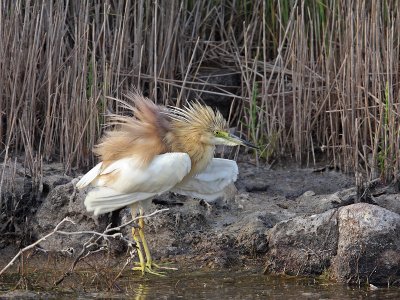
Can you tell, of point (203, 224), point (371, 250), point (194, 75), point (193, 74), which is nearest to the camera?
point (371, 250)

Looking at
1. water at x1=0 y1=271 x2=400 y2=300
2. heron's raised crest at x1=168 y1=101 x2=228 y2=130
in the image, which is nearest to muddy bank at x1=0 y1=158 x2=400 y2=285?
water at x1=0 y1=271 x2=400 y2=300

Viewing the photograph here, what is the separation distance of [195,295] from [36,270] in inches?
51.2

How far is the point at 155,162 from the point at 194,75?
2.41 meters

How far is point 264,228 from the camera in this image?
580cm

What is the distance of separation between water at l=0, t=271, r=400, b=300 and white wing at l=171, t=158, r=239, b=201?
678 mm

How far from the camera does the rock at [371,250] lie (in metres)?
5.09

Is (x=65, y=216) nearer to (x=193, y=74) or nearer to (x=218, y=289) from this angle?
(x=218, y=289)

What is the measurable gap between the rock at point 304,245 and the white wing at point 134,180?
2.47 ft

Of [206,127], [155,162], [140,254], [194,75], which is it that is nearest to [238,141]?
[206,127]

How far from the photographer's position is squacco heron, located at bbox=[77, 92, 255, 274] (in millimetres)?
5508

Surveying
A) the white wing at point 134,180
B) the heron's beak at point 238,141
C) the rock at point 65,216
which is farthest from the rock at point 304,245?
the rock at point 65,216

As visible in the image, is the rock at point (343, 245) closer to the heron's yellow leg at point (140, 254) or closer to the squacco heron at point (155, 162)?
the squacco heron at point (155, 162)

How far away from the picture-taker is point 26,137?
6359 mm

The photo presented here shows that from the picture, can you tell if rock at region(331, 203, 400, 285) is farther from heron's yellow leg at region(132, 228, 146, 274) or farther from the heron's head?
heron's yellow leg at region(132, 228, 146, 274)
